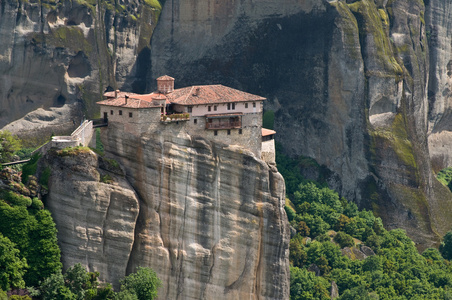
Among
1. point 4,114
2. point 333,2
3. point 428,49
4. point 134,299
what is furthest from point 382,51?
point 134,299

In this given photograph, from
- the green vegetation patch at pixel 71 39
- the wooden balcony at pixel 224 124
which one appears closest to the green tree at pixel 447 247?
the wooden balcony at pixel 224 124

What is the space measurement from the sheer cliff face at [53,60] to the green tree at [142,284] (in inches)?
1721

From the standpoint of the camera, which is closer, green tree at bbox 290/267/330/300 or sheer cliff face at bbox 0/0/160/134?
green tree at bbox 290/267/330/300

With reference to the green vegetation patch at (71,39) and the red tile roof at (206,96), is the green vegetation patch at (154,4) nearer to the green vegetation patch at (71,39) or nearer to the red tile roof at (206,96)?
the green vegetation patch at (71,39)

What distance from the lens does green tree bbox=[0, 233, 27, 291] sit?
105250 mm

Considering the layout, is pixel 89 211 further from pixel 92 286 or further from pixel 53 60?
pixel 53 60

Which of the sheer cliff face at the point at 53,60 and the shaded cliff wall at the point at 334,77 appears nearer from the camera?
the sheer cliff face at the point at 53,60

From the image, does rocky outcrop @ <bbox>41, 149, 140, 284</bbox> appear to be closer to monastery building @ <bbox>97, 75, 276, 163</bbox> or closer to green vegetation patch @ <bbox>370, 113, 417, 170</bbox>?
monastery building @ <bbox>97, 75, 276, 163</bbox>

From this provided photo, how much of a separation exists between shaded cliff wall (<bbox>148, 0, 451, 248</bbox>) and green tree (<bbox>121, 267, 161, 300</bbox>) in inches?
1949

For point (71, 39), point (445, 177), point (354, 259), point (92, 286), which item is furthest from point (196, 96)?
point (445, 177)

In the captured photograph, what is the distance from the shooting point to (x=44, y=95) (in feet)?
499

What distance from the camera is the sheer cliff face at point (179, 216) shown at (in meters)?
109

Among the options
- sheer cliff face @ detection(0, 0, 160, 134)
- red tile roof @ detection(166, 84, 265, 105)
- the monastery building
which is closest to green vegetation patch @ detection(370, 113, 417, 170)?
sheer cliff face @ detection(0, 0, 160, 134)

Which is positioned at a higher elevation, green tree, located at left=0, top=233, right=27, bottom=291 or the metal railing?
the metal railing
